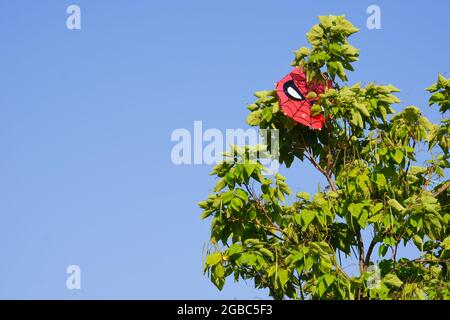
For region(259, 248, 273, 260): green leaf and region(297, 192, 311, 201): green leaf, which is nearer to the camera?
region(259, 248, 273, 260): green leaf


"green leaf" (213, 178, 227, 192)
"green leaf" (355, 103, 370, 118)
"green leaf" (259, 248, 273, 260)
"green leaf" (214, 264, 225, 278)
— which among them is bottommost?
"green leaf" (214, 264, 225, 278)

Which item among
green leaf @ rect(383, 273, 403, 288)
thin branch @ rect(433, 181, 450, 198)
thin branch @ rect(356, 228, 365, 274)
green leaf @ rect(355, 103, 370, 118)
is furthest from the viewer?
thin branch @ rect(433, 181, 450, 198)

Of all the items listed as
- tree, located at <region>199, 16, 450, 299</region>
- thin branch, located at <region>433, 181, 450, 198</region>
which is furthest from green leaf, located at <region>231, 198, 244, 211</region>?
thin branch, located at <region>433, 181, 450, 198</region>

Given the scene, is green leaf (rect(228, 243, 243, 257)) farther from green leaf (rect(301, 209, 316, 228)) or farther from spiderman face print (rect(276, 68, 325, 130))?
spiderman face print (rect(276, 68, 325, 130))

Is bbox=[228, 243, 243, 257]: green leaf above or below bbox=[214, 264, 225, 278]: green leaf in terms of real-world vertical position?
above

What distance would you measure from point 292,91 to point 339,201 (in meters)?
2.57

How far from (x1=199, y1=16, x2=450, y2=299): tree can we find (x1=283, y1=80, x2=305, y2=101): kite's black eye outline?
13.6 inches

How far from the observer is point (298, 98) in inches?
703

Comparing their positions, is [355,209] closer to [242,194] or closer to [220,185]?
[242,194]

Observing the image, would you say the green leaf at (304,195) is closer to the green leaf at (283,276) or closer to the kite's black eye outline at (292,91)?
the green leaf at (283,276)

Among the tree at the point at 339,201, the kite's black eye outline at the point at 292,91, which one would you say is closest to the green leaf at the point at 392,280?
the tree at the point at 339,201

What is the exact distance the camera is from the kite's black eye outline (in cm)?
1784

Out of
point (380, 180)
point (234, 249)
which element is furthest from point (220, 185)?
point (380, 180)
